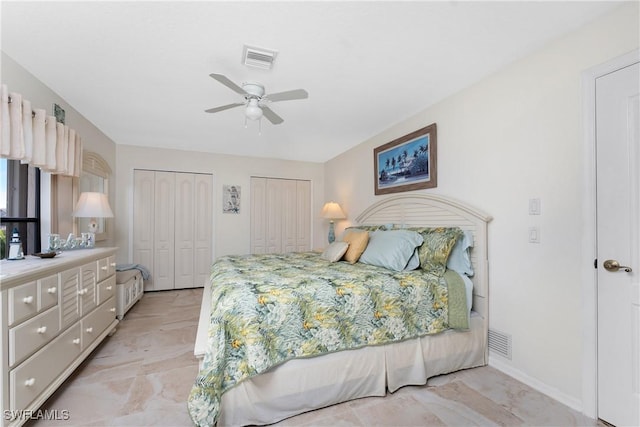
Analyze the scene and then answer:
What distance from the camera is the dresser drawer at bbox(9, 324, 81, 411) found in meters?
1.41

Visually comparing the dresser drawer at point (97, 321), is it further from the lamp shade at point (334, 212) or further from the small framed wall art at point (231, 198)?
the lamp shade at point (334, 212)

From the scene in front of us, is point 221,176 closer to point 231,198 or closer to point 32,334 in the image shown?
point 231,198

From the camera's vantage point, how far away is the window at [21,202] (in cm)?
213

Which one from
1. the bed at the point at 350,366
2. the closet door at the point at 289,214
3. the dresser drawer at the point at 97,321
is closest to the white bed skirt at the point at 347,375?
the bed at the point at 350,366

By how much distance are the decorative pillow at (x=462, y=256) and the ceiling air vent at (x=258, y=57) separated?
206 centimetres

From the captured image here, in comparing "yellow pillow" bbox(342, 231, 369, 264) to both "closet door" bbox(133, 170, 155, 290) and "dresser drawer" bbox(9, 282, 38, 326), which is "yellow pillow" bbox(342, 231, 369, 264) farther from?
"closet door" bbox(133, 170, 155, 290)

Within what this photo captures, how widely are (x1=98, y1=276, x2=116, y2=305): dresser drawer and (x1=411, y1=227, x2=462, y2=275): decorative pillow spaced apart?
2777 millimetres

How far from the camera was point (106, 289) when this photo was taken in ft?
8.48

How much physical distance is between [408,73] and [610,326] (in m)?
2.11

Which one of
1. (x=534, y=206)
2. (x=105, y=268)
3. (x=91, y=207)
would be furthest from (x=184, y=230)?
(x=534, y=206)

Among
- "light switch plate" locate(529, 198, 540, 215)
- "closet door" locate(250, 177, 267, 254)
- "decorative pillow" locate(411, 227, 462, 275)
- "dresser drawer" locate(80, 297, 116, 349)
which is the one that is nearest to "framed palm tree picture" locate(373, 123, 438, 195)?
"decorative pillow" locate(411, 227, 462, 275)

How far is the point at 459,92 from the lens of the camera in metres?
2.57

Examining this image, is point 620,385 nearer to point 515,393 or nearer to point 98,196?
point 515,393

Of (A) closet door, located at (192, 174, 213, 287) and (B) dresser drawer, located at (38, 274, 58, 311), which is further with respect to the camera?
(A) closet door, located at (192, 174, 213, 287)
